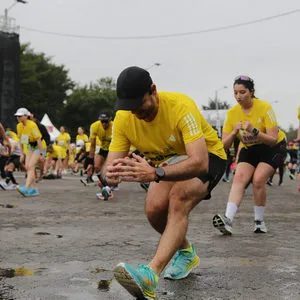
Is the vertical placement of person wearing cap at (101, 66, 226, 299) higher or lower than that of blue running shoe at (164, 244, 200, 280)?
higher

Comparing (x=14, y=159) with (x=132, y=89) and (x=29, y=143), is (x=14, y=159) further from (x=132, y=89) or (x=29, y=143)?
(x=132, y=89)

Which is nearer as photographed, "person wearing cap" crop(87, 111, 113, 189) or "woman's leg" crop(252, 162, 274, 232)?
"woman's leg" crop(252, 162, 274, 232)

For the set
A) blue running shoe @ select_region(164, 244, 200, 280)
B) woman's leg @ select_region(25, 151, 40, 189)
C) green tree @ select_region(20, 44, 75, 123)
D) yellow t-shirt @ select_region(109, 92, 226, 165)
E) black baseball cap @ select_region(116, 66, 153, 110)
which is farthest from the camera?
green tree @ select_region(20, 44, 75, 123)

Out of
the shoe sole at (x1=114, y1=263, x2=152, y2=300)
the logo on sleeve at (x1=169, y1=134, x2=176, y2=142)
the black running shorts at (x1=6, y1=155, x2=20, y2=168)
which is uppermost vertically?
the logo on sleeve at (x1=169, y1=134, x2=176, y2=142)

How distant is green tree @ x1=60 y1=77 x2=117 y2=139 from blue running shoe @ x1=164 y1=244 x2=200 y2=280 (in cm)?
6869

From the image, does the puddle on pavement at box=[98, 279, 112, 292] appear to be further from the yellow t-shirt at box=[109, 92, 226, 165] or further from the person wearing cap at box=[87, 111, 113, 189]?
the person wearing cap at box=[87, 111, 113, 189]

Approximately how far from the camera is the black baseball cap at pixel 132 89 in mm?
3541

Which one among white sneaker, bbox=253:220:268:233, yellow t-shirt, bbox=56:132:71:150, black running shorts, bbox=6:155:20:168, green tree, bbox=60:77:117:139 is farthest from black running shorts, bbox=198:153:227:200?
green tree, bbox=60:77:117:139

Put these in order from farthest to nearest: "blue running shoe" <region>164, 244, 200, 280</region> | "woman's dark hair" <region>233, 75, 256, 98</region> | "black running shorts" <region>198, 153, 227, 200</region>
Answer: "woman's dark hair" <region>233, 75, 256, 98</region>, "blue running shoe" <region>164, 244, 200, 280</region>, "black running shorts" <region>198, 153, 227, 200</region>

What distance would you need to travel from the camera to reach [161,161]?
13.9 ft

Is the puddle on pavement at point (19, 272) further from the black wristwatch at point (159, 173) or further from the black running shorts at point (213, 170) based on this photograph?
the black wristwatch at point (159, 173)

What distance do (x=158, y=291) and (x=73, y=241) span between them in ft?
7.86

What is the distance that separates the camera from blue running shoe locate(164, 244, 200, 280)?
4418mm

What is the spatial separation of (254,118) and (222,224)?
1272 millimetres
